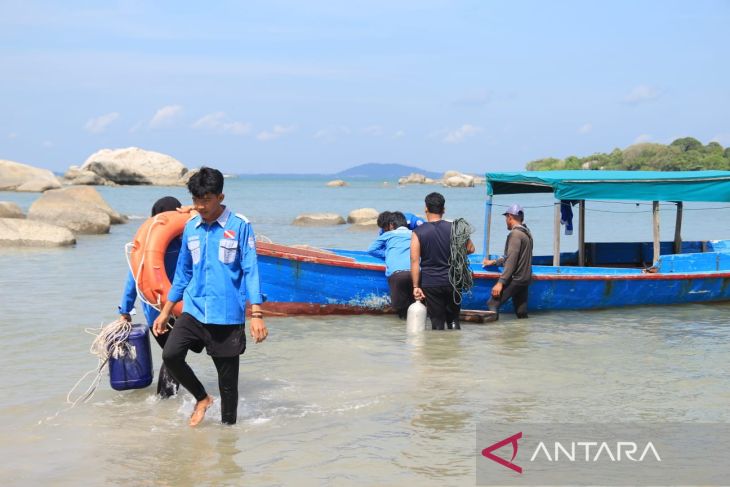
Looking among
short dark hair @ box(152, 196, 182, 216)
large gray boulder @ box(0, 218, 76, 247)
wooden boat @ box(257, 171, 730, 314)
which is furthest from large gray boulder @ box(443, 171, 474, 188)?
short dark hair @ box(152, 196, 182, 216)

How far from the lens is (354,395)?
789cm

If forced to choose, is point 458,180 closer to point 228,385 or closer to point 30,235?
point 30,235

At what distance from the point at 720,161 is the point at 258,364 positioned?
287 ft

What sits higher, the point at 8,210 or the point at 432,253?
the point at 432,253

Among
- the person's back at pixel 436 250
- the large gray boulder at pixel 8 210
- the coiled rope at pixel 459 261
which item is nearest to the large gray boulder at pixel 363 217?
the large gray boulder at pixel 8 210

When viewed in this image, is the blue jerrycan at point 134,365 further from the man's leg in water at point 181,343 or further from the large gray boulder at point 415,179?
the large gray boulder at point 415,179

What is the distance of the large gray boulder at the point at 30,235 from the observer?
75.5 ft

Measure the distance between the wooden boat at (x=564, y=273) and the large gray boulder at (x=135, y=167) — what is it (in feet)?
264

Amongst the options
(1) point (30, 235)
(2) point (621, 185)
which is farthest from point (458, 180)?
(2) point (621, 185)

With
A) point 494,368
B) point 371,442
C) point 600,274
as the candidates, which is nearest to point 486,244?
point 600,274

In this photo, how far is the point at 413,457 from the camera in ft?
20.1

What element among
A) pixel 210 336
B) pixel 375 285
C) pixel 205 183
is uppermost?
pixel 205 183

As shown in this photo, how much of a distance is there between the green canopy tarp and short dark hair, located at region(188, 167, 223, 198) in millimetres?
7621

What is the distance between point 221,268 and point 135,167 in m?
88.8
